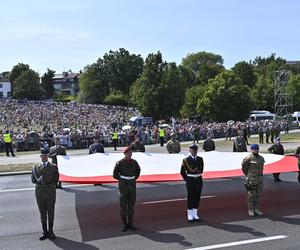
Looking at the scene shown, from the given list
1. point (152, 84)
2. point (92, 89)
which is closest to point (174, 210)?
point (152, 84)

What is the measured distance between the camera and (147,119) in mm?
72250

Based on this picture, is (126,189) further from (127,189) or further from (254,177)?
(254,177)

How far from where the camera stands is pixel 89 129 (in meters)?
48.8

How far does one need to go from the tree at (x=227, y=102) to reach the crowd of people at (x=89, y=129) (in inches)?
454

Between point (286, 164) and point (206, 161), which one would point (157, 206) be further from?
point (286, 164)

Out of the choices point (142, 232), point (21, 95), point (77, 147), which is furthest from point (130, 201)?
point (21, 95)

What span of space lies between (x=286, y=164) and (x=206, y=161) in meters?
2.62

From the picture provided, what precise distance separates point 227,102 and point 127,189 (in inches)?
2348

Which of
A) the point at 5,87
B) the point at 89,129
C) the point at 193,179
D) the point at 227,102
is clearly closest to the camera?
the point at 193,179

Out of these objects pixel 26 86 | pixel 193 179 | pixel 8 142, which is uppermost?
pixel 26 86

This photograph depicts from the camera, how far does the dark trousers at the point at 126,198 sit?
10.4 meters

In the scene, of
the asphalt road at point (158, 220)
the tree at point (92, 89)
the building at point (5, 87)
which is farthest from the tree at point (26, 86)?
the asphalt road at point (158, 220)

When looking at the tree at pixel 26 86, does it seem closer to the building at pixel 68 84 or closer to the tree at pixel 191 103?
the building at pixel 68 84

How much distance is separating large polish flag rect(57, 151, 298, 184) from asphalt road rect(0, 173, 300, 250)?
2.75 ft
